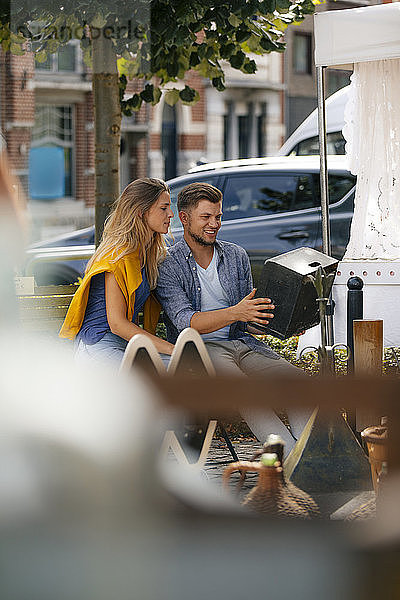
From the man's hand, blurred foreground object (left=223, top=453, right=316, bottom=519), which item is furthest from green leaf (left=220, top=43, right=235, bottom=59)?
blurred foreground object (left=223, top=453, right=316, bottom=519)

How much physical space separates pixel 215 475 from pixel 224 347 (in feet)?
2.31

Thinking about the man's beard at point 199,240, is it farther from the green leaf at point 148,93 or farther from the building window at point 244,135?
the building window at point 244,135

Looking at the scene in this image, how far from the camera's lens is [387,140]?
7.36m

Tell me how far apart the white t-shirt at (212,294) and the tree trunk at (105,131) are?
2.46 m

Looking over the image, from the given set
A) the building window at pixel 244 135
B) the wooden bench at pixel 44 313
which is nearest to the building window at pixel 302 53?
the building window at pixel 244 135

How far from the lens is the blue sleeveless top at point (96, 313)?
4414 mm

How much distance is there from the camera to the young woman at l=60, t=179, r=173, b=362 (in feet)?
14.3

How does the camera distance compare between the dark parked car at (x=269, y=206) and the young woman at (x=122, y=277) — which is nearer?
the young woman at (x=122, y=277)

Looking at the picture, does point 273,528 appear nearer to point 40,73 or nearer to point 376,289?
point 376,289

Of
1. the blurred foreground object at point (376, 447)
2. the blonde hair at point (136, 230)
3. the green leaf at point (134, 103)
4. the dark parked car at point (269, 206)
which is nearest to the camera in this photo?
the blurred foreground object at point (376, 447)

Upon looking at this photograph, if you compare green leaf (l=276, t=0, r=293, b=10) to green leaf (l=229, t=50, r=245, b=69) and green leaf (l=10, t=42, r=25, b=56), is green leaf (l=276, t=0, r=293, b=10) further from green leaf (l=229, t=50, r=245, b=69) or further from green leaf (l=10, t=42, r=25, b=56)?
green leaf (l=10, t=42, r=25, b=56)

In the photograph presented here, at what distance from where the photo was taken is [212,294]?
472cm

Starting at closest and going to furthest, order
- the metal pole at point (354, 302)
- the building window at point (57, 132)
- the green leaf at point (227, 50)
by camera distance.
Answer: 1. the metal pole at point (354, 302)
2. the green leaf at point (227, 50)
3. the building window at point (57, 132)

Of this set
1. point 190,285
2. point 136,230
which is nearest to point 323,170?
point 190,285
